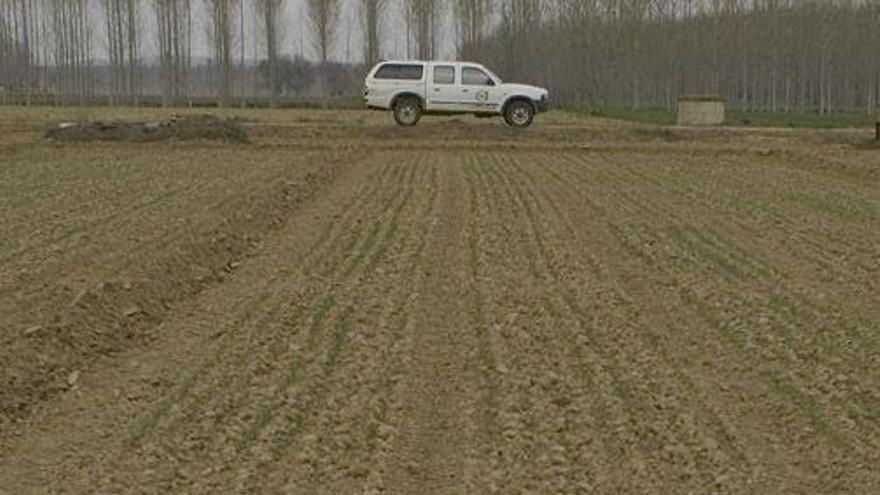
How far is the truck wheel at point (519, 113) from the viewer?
2934 centimetres

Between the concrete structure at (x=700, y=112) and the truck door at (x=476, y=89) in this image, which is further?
the concrete structure at (x=700, y=112)

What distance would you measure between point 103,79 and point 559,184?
2350 inches

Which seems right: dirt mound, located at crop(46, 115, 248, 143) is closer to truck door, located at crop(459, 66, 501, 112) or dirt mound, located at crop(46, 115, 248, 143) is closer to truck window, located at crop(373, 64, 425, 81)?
truck window, located at crop(373, 64, 425, 81)

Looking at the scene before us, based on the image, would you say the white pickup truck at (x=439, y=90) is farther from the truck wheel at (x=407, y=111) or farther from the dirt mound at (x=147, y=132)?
the dirt mound at (x=147, y=132)

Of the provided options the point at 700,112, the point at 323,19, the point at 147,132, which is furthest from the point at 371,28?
the point at 147,132

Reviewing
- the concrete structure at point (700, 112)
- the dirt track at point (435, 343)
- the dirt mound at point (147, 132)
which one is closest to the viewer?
the dirt track at point (435, 343)

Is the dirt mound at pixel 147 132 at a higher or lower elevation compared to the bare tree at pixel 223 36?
lower

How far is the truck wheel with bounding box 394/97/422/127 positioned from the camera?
29156 millimetres

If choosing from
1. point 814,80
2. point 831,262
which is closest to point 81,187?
point 831,262

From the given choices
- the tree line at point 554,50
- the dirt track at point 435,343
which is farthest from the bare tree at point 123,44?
the dirt track at point 435,343

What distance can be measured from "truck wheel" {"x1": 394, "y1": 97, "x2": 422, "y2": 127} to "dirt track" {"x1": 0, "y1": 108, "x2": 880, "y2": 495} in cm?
1392

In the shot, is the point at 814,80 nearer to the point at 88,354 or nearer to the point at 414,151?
the point at 414,151

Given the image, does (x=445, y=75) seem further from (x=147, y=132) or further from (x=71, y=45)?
(x=71, y=45)

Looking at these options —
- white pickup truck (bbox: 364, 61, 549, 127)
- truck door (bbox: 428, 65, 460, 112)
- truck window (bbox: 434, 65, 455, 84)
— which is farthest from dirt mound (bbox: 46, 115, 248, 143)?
truck window (bbox: 434, 65, 455, 84)
